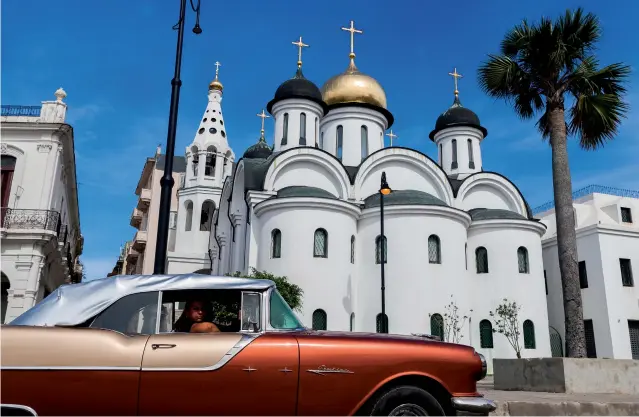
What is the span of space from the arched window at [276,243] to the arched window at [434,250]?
6.44 metres

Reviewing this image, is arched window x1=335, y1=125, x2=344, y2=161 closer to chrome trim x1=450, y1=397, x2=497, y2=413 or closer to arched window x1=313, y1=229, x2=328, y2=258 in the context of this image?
arched window x1=313, y1=229, x2=328, y2=258

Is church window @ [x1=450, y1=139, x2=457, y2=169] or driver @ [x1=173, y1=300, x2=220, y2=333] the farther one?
church window @ [x1=450, y1=139, x2=457, y2=169]

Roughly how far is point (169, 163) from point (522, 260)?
21391 millimetres

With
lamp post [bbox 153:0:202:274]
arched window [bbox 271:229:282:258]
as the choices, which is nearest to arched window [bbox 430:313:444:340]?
arched window [bbox 271:229:282:258]

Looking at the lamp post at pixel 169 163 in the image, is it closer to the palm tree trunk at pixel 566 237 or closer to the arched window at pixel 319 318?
the palm tree trunk at pixel 566 237

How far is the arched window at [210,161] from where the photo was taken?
35.8 meters

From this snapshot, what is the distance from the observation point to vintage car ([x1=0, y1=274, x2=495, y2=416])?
3.88 metres

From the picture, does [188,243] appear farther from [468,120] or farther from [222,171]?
[468,120]

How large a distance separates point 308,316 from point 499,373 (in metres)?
10.8

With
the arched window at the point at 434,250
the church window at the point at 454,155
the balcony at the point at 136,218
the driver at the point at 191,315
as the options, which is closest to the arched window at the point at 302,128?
the church window at the point at 454,155

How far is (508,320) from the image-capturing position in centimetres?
2395

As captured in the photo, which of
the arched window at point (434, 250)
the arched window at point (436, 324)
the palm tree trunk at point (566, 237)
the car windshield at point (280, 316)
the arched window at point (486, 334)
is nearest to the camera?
the car windshield at point (280, 316)

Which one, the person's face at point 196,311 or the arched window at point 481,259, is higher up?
the arched window at point 481,259

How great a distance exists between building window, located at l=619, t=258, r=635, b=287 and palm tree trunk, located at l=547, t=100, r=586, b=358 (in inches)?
657
